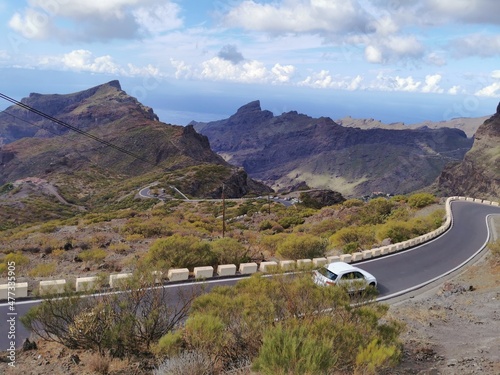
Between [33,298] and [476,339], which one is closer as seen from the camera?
[476,339]

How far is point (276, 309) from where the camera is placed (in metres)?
8.09

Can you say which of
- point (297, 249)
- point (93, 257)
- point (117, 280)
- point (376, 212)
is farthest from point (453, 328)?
point (376, 212)

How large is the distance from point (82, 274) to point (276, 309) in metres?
9.55

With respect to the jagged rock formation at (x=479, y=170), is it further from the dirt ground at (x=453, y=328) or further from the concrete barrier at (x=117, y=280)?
the concrete barrier at (x=117, y=280)

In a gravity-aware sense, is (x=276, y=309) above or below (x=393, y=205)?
above

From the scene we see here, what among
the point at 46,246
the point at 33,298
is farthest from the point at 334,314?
the point at 46,246

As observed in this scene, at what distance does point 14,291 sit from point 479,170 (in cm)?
16656

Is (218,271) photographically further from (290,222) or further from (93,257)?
(290,222)

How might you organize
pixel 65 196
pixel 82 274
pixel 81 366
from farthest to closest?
pixel 65 196 → pixel 82 274 → pixel 81 366

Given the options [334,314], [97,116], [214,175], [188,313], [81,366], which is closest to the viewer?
[81,366]

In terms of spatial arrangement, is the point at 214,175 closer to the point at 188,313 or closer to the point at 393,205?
the point at 393,205

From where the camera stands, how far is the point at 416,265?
20.4 metres

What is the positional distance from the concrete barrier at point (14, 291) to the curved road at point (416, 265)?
0.34 m

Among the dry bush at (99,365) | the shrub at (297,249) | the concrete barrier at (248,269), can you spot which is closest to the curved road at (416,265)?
the concrete barrier at (248,269)
